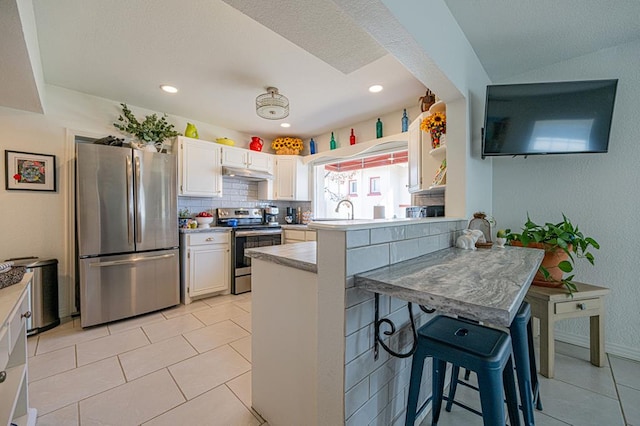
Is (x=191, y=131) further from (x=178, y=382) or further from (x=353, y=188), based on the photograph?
(x=178, y=382)

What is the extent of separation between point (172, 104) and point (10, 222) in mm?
1986

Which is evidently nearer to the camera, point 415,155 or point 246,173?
point 415,155

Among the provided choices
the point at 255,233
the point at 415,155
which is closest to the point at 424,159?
the point at 415,155

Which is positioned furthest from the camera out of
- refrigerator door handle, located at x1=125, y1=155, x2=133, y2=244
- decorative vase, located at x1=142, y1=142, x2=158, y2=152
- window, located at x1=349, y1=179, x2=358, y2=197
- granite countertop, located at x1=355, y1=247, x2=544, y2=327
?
window, located at x1=349, y1=179, x2=358, y2=197

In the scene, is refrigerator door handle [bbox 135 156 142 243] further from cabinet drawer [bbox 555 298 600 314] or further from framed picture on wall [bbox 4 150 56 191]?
cabinet drawer [bbox 555 298 600 314]

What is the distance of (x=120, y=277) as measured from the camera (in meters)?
2.64

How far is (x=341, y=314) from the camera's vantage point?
0.96 metres

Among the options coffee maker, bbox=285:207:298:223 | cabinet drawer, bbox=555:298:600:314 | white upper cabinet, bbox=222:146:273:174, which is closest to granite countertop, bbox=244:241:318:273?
cabinet drawer, bbox=555:298:600:314

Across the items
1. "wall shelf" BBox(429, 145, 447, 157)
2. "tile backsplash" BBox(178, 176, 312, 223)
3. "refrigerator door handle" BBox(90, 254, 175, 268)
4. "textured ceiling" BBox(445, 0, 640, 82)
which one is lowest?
"refrigerator door handle" BBox(90, 254, 175, 268)

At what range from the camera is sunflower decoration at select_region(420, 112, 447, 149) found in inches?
85.0

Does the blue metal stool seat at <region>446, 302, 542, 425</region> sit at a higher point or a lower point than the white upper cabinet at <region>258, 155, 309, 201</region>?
lower

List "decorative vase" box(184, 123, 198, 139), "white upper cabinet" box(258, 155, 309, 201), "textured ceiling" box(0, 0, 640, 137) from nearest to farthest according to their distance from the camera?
"textured ceiling" box(0, 0, 640, 137) → "decorative vase" box(184, 123, 198, 139) → "white upper cabinet" box(258, 155, 309, 201)

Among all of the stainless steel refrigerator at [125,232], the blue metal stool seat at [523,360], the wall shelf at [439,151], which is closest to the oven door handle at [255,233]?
the stainless steel refrigerator at [125,232]

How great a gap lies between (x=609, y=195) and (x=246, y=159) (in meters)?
3.98
